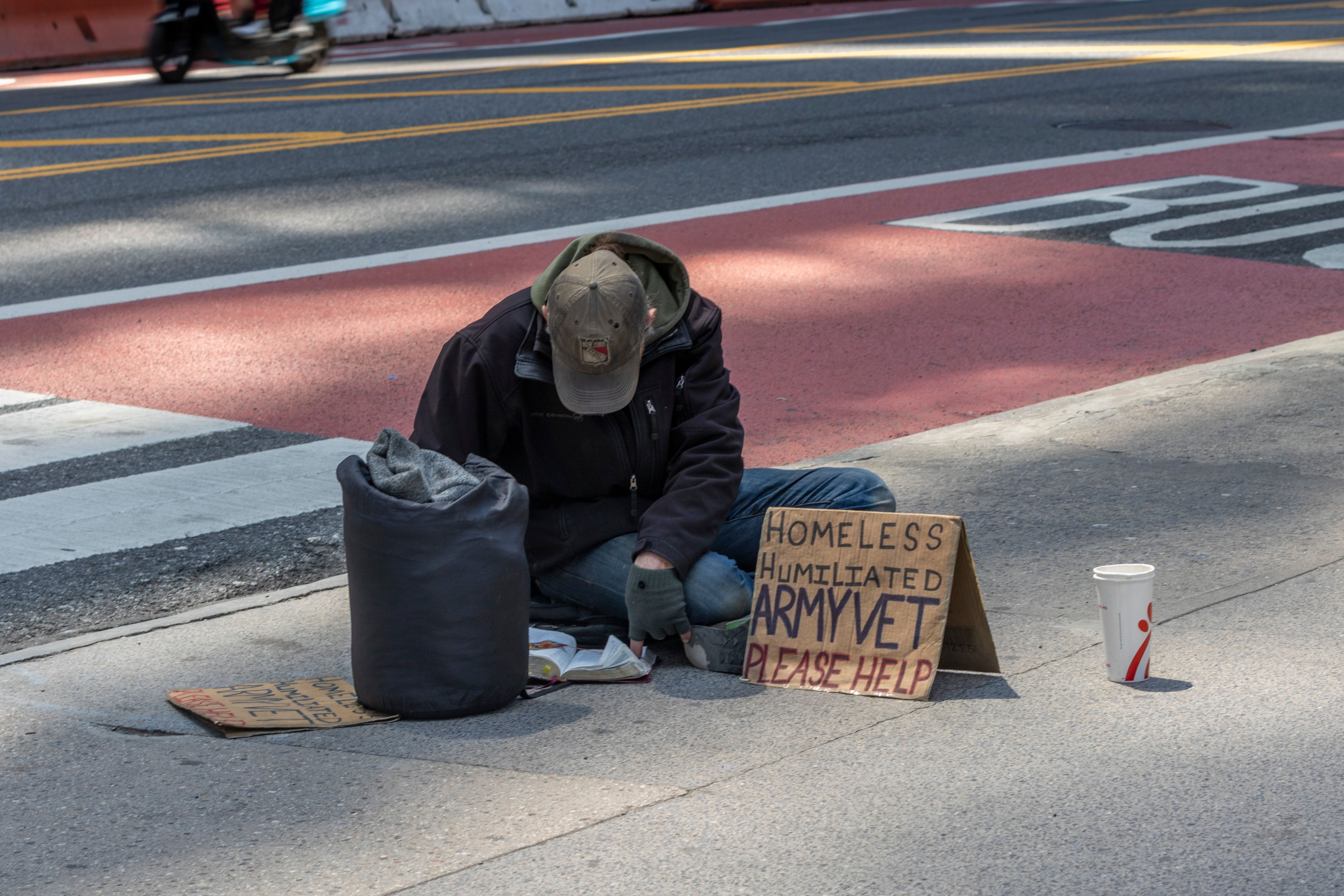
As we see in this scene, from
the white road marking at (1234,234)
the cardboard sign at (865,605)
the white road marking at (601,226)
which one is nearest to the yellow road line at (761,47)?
the white road marking at (601,226)

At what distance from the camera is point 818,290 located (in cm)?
897

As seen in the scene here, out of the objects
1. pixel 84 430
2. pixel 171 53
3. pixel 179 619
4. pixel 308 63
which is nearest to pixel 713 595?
pixel 179 619

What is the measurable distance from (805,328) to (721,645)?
13.7 feet

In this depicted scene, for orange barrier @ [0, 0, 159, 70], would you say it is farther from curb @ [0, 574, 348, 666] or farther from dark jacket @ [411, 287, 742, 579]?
dark jacket @ [411, 287, 742, 579]

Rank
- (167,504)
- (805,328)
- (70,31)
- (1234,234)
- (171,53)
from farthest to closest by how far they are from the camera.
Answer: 1. (70,31)
2. (171,53)
3. (1234,234)
4. (805,328)
5. (167,504)

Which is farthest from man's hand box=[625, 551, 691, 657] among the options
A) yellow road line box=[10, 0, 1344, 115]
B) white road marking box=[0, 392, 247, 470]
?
yellow road line box=[10, 0, 1344, 115]

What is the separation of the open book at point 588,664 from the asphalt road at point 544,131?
19.6ft

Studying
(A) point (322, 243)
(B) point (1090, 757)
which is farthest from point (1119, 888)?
(A) point (322, 243)

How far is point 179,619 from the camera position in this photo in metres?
4.64

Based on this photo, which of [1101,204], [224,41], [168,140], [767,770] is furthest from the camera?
[224,41]

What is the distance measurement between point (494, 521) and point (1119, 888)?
1573 mm

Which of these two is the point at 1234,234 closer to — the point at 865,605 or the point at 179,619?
the point at 865,605

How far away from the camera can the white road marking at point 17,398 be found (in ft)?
23.3

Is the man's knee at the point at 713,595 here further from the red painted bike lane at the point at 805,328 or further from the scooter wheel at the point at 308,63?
the scooter wheel at the point at 308,63
